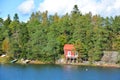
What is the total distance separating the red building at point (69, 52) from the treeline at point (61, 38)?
1.28 metres

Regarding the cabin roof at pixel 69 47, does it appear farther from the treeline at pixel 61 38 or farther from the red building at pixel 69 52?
the treeline at pixel 61 38

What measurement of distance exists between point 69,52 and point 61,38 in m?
3.97

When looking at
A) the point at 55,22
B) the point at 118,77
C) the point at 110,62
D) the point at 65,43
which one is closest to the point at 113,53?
the point at 110,62

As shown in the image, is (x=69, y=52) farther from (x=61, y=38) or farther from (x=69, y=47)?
(x=61, y=38)

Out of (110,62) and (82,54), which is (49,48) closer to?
(82,54)

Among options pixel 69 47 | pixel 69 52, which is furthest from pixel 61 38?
pixel 69 52

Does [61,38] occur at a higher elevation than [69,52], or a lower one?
higher

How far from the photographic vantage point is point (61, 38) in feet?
273

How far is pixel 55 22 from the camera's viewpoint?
8794 cm

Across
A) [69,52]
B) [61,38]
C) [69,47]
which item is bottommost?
[69,52]

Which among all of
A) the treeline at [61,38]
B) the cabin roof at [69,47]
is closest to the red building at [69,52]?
the cabin roof at [69,47]

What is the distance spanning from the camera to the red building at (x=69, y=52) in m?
82.0

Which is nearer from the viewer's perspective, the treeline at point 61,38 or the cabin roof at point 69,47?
the treeline at point 61,38

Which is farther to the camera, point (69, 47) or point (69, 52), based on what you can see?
point (69, 52)
